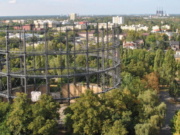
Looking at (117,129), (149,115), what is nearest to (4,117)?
(117,129)

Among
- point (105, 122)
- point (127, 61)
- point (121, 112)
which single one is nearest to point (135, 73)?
point (127, 61)

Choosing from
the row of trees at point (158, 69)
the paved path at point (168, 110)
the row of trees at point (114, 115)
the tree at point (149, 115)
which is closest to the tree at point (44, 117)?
the row of trees at point (114, 115)

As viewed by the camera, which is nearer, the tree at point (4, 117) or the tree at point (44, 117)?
the tree at point (44, 117)

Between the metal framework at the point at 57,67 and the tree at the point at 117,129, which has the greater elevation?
the metal framework at the point at 57,67

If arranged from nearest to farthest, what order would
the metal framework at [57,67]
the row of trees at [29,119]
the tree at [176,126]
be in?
the row of trees at [29,119], the tree at [176,126], the metal framework at [57,67]

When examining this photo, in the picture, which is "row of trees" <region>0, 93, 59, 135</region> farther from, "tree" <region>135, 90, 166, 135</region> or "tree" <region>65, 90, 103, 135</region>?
"tree" <region>135, 90, 166, 135</region>

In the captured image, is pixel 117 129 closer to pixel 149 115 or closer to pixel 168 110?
pixel 149 115

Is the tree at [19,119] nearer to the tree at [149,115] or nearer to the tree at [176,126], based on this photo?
the tree at [149,115]

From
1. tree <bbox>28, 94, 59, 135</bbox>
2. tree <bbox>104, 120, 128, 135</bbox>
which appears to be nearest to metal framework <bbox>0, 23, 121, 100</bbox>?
tree <bbox>28, 94, 59, 135</bbox>

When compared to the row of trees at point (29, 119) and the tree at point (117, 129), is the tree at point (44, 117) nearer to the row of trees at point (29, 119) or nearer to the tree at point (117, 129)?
the row of trees at point (29, 119)

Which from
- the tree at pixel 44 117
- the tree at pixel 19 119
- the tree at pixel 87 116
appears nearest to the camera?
the tree at pixel 44 117

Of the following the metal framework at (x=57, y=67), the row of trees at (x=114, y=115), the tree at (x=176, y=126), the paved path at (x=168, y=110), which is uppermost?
the metal framework at (x=57, y=67)
